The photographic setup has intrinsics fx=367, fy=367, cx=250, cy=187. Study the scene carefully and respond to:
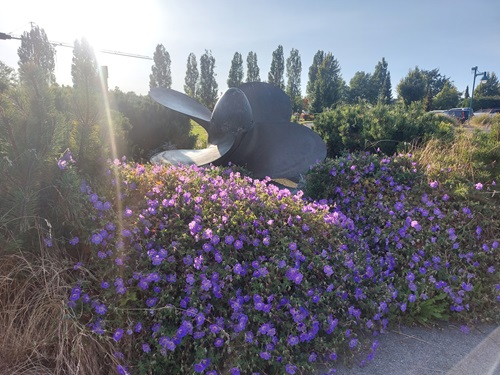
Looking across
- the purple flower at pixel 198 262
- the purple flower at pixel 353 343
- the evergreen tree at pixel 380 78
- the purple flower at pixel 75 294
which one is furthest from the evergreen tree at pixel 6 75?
the evergreen tree at pixel 380 78

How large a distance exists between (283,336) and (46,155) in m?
1.64

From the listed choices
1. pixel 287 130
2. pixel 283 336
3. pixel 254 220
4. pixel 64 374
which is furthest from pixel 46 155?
pixel 287 130

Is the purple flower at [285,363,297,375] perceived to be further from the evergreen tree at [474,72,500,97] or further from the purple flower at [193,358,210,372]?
the evergreen tree at [474,72,500,97]

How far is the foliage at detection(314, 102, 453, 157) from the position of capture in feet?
23.6

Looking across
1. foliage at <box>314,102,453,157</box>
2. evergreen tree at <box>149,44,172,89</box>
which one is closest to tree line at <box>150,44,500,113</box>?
evergreen tree at <box>149,44,172,89</box>

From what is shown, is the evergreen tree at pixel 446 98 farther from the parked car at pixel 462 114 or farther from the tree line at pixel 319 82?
the parked car at pixel 462 114

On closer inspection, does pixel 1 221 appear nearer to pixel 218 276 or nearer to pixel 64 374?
pixel 64 374

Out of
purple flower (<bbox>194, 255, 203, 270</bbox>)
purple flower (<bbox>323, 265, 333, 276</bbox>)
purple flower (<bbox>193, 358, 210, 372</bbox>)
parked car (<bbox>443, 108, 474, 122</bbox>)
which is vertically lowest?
purple flower (<bbox>193, 358, 210, 372</bbox>)

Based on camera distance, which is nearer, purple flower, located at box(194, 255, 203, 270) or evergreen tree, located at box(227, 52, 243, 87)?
purple flower, located at box(194, 255, 203, 270)

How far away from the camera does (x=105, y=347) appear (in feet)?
6.54

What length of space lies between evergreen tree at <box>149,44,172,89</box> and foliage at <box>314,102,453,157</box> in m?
38.6

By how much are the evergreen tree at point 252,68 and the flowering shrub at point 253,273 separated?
162ft

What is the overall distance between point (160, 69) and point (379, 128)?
41.4 meters

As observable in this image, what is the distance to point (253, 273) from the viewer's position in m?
2.27
